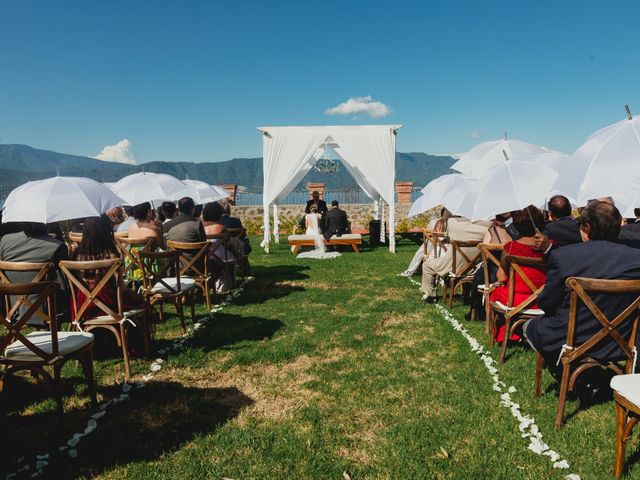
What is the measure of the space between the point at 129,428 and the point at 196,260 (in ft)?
10.5

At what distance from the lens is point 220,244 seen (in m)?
7.17

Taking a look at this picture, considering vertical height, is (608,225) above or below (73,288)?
above

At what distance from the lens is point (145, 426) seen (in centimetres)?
312

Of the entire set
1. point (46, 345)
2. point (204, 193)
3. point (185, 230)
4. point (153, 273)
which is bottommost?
point (46, 345)

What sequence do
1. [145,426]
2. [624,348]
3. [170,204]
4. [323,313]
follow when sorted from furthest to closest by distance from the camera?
[170,204] → [323,313] → [145,426] → [624,348]

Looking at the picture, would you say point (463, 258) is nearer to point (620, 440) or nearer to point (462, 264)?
point (462, 264)

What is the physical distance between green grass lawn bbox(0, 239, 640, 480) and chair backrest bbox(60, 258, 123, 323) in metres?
0.59

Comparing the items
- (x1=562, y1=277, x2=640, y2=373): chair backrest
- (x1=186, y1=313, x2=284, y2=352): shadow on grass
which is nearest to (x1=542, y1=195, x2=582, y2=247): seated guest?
(x1=562, y1=277, x2=640, y2=373): chair backrest

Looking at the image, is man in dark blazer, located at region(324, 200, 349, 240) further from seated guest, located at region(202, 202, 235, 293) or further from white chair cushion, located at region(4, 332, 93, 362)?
white chair cushion, located at region(4, 332, 93, 362)

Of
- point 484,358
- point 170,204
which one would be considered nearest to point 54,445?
point 484,358

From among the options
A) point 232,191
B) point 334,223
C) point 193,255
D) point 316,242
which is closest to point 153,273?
point 193,255

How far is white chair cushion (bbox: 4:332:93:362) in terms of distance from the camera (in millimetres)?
2994

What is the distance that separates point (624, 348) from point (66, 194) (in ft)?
15.9

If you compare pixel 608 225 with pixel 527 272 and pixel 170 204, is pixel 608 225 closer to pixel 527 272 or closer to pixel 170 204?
pixel 527 272
